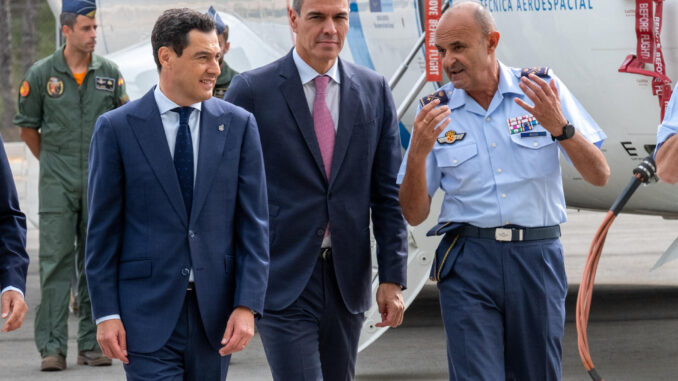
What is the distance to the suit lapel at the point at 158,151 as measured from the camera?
3.63 meters

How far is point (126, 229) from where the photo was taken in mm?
3658

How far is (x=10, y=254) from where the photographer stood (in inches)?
149

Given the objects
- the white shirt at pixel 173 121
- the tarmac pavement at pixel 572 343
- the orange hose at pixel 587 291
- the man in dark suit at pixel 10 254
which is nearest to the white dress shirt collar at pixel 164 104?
the white shirt at pixel 173 121

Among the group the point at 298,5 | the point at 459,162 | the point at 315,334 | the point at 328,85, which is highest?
the point at 298,5

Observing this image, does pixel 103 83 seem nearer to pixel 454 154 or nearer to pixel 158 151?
pixel 454 154

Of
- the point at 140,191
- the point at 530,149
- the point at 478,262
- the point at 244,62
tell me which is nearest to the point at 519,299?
the point at 478,262

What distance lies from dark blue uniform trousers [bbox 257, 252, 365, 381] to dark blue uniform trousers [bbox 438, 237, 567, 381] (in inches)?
16.2

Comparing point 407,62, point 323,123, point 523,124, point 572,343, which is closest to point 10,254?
point 323,123

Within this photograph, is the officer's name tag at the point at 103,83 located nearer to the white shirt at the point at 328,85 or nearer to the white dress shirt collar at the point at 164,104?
the white shirt at the point at 328,85

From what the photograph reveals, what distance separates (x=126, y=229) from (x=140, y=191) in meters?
0.12

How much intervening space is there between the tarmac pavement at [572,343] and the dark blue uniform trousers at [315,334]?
2540 millimetres

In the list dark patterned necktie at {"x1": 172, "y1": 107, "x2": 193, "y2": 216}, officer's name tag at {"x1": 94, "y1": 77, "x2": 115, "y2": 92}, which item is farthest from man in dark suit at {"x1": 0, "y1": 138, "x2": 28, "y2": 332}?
officer's name tag at {"x1": 94, "y1": 77, "x2": 115, "y2": 92}

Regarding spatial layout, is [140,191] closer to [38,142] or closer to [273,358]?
[273,358]

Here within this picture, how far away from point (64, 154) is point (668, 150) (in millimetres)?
4516
